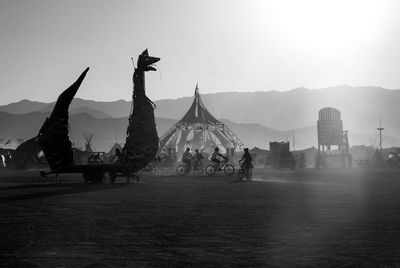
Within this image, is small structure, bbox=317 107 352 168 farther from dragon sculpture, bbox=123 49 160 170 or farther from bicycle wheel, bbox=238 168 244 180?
dragon sculpture, bbox=123 49 160 170

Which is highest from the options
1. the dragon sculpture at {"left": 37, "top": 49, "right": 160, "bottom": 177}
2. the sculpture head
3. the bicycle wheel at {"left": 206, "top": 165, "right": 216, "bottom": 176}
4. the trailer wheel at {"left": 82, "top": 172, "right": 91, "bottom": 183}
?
the sculpture head

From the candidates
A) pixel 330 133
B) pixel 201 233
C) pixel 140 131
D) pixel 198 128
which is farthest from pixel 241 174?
pixel 198 128

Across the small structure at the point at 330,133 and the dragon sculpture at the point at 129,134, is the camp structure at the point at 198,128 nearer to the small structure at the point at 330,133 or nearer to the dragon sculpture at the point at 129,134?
the small structure at the point at 330,133

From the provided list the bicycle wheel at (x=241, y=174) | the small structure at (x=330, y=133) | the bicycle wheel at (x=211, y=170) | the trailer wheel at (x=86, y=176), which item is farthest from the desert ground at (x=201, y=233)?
the small structure at (x=330, y=133)

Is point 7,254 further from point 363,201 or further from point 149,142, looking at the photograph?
point 149,142

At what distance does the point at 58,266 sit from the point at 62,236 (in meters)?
2.22

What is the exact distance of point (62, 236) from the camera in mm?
8438

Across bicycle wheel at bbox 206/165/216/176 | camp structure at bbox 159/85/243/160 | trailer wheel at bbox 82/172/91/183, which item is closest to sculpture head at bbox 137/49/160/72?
trailer wheel at bbox 82/172/91/183

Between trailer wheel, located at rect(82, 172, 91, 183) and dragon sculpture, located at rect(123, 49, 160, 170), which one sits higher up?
dragon sculpture, located at rect(123, 49, 160, 170)

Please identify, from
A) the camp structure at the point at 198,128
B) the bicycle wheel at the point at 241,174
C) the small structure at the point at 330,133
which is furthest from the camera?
the camp structure at the point at 198,128

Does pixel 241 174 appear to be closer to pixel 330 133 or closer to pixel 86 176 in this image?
pixel 86 176

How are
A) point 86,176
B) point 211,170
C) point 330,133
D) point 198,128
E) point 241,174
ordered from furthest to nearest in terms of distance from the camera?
point 198,128, point 330,133, point 211,170, point 241,174, point 86,176

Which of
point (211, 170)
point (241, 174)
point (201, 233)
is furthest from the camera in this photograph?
point (211, 170)

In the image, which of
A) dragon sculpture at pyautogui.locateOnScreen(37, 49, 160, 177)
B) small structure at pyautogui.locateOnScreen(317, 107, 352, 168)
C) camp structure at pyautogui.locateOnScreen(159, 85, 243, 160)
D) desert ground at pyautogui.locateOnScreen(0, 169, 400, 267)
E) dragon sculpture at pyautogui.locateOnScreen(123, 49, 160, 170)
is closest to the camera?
desert ground at pyautogui.locateOnScreen(0, 169, 400, 267)
